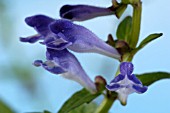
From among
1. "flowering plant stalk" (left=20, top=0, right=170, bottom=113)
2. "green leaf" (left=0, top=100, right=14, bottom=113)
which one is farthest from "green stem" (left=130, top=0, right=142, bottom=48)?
"green leaf" (left=0, top=100, right=14, bottom=113)

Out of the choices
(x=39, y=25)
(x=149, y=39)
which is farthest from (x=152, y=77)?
(x=39, y=25)

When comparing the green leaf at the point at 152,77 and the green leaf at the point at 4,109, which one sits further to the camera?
the green leaf at the point at 4,109

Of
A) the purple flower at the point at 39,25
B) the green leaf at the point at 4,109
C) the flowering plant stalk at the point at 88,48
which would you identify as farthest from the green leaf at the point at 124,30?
the green leaf at the point at 4,109

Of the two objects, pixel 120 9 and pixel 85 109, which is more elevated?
pixel 120 9

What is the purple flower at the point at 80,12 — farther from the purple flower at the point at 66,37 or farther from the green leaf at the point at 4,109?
the green leaf at the point at 4,109

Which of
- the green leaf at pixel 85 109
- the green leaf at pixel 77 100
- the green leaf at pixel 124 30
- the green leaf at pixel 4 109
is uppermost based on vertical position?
the green leaf at pixel 124 30

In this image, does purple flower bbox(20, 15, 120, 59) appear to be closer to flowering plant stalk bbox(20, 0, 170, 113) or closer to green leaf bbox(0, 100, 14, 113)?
flowering plant stalk bbox(20, 0, 170, 113)

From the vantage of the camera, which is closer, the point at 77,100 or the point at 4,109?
the point at 77,100

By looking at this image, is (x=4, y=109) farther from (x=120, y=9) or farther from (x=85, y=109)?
(x=120, y=9)
